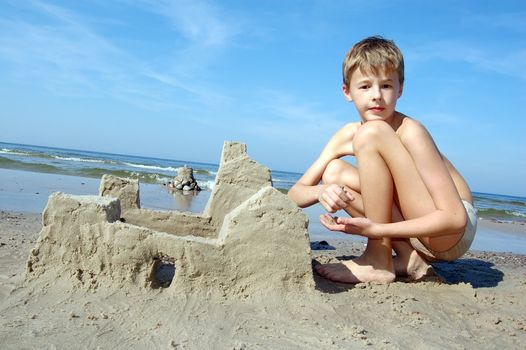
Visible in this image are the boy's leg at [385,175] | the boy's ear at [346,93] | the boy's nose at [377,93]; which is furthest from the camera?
the boy's ear at [346,93]

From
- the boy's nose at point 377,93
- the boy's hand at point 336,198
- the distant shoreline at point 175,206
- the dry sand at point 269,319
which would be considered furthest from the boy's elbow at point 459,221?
the distant shoreline at point 175,206

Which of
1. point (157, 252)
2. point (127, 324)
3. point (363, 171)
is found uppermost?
point (363, 171)

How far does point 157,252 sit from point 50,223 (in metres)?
0.70

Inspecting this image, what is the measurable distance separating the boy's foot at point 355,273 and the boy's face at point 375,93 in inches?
41.6

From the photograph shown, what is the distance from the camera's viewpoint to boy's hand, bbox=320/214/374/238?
2930 millimetres

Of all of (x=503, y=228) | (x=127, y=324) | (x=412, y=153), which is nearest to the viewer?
(x=127, y=324)

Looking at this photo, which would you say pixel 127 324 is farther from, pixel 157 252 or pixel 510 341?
pixel 510 341

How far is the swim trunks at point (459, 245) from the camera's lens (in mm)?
3258

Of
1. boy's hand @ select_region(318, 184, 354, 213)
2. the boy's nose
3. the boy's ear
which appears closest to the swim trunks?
boy's hand @ select_region(318, 184, 354, 213)

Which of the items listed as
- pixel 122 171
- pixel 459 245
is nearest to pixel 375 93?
pixel 459 245

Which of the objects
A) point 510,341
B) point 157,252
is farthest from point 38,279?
point 510,341

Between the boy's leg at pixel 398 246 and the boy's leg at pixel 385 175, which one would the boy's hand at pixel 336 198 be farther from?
the boy's leg at pixel 398 246

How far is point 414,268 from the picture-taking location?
3543 millimetres

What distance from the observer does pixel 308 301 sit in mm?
2863
